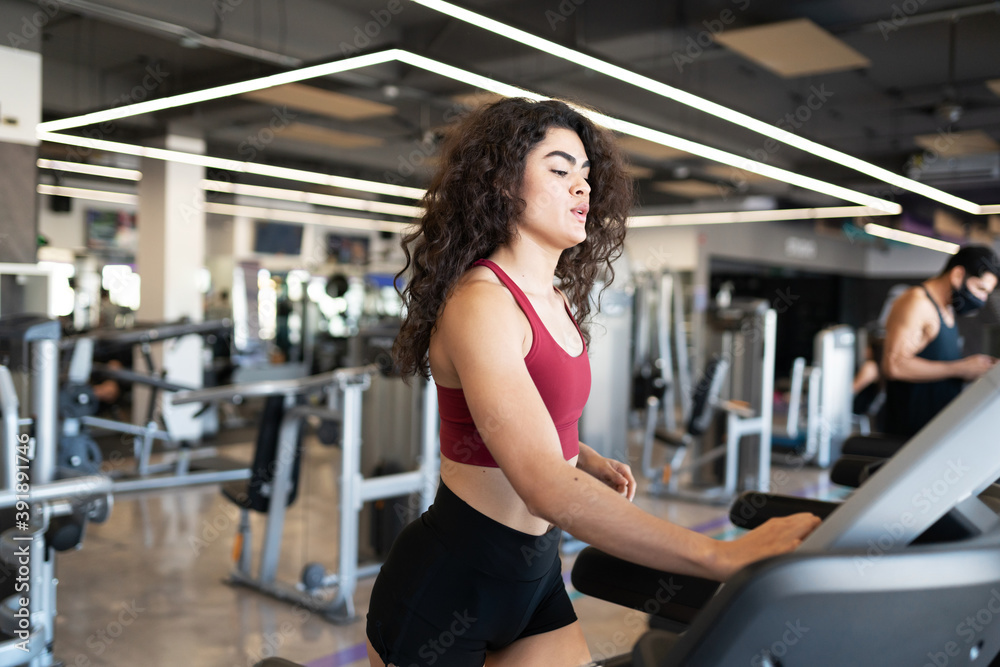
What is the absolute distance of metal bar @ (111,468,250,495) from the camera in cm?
535

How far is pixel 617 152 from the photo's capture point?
142 cm

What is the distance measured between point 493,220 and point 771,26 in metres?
4.54

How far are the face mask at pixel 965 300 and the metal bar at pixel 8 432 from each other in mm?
3567

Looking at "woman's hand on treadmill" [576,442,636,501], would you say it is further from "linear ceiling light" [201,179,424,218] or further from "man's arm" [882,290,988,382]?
"linear ceiling light" [201,179,424,218]

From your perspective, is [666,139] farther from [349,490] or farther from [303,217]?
[303,217]

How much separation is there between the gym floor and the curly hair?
6.78 ft

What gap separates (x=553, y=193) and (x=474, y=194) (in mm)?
126

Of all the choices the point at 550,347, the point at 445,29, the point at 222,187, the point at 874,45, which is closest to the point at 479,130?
the point at 550,347

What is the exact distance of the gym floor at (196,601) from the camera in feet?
9.74

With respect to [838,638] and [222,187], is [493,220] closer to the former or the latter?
[838,638]

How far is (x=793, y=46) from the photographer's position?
5.32 m

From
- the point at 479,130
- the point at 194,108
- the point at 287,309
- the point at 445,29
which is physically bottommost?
the point at 287,309
